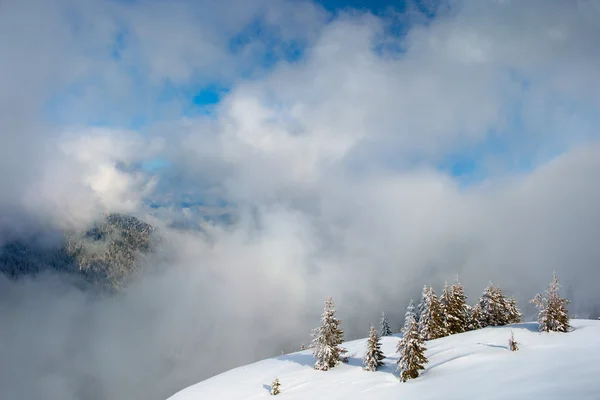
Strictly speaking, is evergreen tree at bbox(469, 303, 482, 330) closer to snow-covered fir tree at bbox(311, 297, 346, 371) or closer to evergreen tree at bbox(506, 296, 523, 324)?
evergreen tree at bbox(506, 296, 523, 324)

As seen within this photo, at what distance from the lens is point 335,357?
34875 mm

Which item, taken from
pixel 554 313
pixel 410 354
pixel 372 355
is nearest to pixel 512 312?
pixel 554 313

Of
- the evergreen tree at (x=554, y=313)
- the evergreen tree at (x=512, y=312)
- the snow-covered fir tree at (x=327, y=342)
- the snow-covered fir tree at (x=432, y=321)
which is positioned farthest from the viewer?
the evergreen tree at (x=512, y=312)

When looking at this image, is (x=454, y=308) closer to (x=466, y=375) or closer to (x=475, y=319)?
(x=475, y=319)

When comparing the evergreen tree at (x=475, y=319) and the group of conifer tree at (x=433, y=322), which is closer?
the group of conifer tree at (x=433, y=322)

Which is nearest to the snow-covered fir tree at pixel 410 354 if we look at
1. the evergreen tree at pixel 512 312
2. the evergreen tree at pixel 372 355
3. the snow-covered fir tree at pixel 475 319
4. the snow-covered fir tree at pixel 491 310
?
the evergreen tree at pixel 372 355

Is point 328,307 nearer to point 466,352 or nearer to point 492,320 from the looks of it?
point 466,352

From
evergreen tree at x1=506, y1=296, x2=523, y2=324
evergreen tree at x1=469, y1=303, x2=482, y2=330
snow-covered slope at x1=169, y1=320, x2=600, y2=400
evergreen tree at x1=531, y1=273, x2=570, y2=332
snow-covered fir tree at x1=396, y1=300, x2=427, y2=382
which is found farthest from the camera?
evergreen tree at x1=469, y1=303, x2=482, y2=330

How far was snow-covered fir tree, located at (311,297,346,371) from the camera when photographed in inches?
1355

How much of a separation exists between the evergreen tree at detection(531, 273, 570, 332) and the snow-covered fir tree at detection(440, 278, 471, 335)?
44.2 ft

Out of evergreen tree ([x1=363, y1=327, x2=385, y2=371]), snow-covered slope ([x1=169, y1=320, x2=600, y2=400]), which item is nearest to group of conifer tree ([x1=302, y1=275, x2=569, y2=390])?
evergreen tree ([x1=363, y1=327, x2=385, y2=371])

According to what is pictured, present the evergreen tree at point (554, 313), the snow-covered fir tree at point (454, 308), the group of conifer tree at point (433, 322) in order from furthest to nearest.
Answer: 1. the snow-covered fir tree at point (454, 308)
2. the evergreen tree at point (554, 313)
3. the group of conifer tree at point (433, 322)

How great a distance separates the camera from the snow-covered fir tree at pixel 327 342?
3441 cm

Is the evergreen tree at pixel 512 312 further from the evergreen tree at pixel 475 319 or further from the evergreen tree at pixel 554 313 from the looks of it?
the evergreen tree at pixel 554 313
